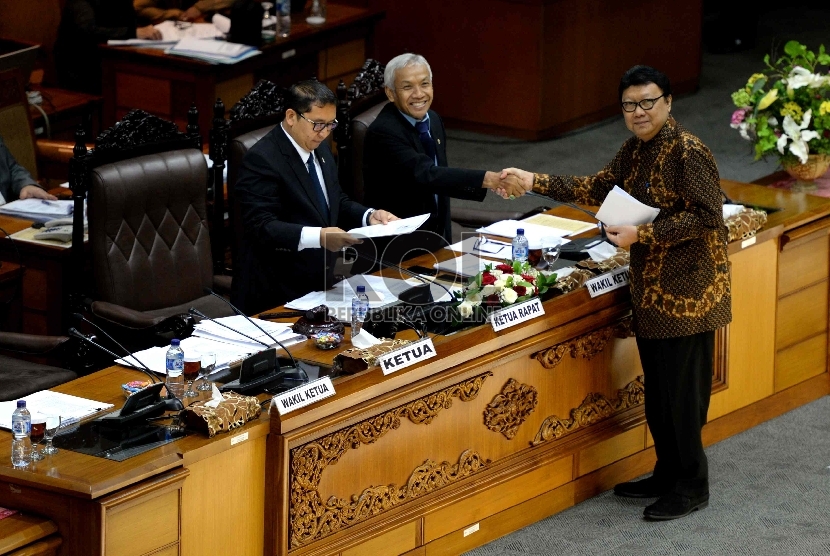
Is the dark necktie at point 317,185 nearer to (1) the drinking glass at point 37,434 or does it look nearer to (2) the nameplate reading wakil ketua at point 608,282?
(2) the nameplate reading wakil ketua at point 608,282

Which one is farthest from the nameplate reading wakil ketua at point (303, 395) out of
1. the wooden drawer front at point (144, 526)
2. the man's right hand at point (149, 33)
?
the man's right hand at point (149, 33)

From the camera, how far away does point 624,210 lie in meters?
4.26

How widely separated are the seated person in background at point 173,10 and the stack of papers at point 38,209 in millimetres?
2819

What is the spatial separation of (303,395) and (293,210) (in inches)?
44.6

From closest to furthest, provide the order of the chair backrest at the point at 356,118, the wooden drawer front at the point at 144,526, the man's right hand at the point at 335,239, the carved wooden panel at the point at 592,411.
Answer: the wooden drawer front at the point at 144,526 → the man's right hand at the point at 335,239 → the carved wooden panel at the point at 592,411 → the chair backrest at the point at 356,118

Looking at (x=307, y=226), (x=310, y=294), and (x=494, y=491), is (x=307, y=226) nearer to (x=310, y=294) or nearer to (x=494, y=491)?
(x=310, y=294)

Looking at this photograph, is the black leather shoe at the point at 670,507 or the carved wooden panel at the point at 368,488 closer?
the carved wooden panel at the point at 368,488

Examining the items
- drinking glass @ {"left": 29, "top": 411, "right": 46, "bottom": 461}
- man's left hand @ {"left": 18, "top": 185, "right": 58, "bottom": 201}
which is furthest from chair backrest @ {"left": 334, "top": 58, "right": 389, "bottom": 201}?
drinking glass @ {"left": 29, "top": 411, "right": 46, "bottom": 461}

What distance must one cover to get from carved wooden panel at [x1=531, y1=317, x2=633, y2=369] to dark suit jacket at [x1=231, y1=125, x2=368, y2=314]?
81 centimetres

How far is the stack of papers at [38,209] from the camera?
5.53m

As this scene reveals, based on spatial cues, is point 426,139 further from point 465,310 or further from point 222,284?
point 465,310

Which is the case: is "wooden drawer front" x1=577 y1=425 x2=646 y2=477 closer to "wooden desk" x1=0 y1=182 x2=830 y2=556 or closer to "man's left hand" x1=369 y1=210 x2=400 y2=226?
"wooden desk" x1=0 y1=182 x2=830 y2=556

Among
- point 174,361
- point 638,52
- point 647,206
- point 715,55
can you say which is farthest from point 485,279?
point 715,55

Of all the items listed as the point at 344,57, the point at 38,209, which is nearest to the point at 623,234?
the point at 38,209
